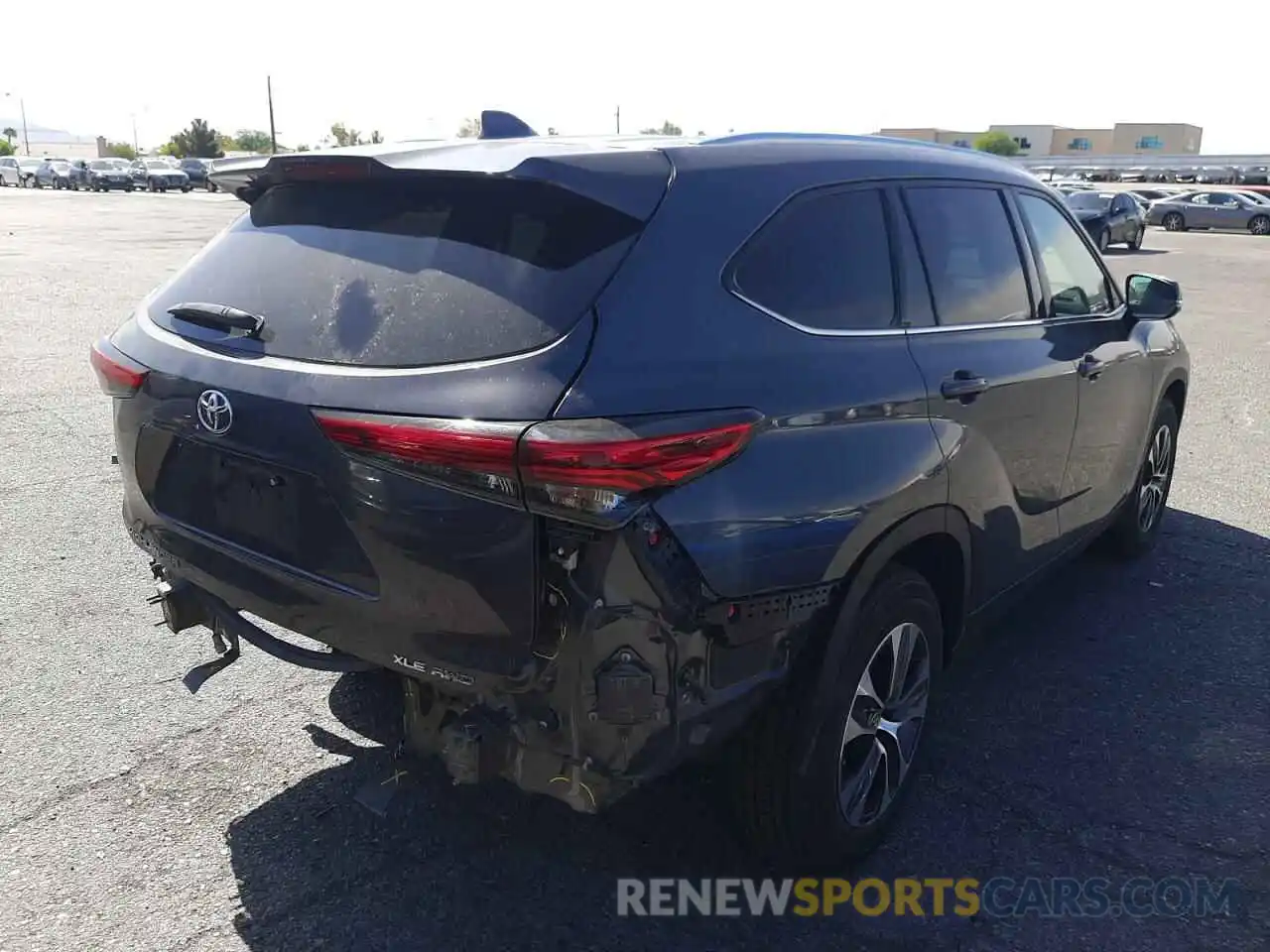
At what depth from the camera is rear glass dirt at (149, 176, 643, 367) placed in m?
2.42

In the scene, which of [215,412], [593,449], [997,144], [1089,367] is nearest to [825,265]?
[593,449]

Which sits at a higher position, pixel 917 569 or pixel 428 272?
pixel 428 272

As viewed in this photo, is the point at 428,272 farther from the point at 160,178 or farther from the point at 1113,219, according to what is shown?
the point at 160,178

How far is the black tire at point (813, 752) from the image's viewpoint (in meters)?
2.71

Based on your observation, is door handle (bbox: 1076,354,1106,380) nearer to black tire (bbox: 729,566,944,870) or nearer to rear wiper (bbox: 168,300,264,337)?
black tire (bbox: 729,566,944,870)

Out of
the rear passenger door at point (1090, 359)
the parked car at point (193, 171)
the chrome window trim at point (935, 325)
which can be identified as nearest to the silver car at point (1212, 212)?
the rear passenger door at point (1090, 359)

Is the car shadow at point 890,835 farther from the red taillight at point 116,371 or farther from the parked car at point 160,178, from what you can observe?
the parked car at point 160,178

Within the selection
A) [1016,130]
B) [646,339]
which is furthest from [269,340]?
[1016,130]

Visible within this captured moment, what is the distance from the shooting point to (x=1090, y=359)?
4145 mm

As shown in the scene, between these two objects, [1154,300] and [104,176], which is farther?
[104,176]

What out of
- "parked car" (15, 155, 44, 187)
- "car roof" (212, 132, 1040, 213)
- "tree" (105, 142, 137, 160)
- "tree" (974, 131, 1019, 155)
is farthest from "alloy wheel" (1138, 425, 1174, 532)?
"tree" (105, 142, 137, 160)

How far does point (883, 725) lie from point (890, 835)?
41 cm

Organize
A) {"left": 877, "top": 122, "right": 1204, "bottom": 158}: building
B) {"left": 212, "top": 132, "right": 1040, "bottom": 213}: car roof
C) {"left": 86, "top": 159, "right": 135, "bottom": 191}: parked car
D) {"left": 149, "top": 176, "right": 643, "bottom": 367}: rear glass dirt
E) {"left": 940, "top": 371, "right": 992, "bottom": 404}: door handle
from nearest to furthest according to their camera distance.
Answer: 1. {"left": 149, "top": 176, "right": 643, "bottom": 367}: rear glass dirt
2. {"left": 212, "top": 132, "right": 1040, "bottom": 213}: car roof
3. {"left": 940, "top": 371, "right": 992, "bottom": 404}: door handle
4. {"left": 86, "top": 159, "right": 135, "bottom": 191}: parked car
5. {"left": 877, "top": 122, "right": 1204, "bottom": 158}: building

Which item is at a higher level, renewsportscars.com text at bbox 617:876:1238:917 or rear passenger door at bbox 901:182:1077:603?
rear passenger door at bbox 901:182:1077:603
